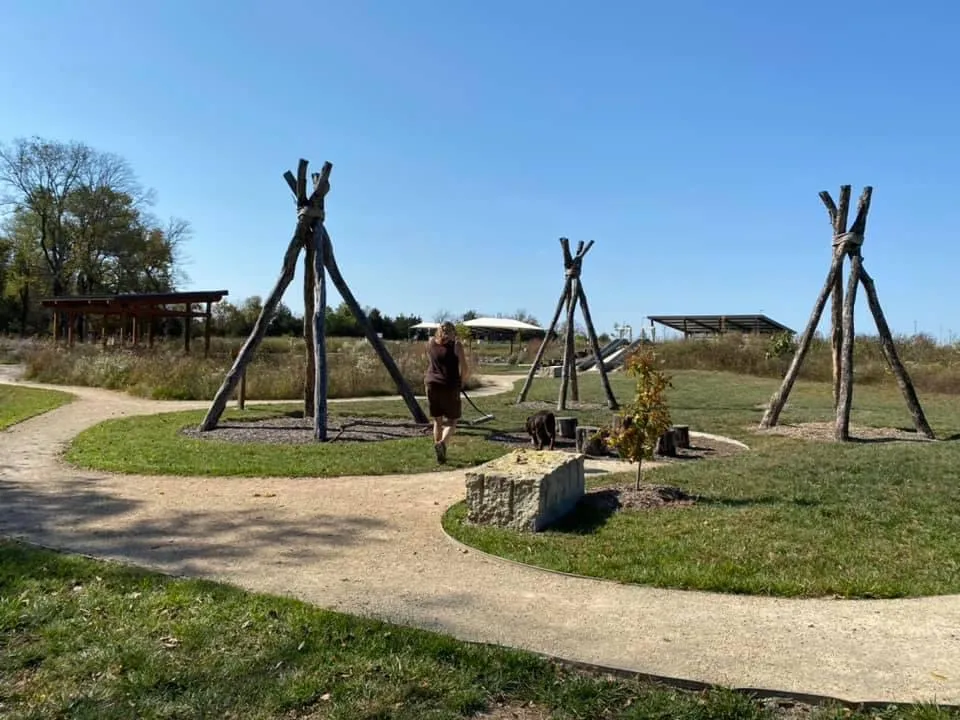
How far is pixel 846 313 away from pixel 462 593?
9124 millimetres

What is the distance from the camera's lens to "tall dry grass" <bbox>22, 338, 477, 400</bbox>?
1783 cm

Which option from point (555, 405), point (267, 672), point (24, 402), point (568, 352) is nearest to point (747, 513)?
point (267, 672)

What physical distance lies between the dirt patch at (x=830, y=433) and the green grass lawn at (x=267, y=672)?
8896mm

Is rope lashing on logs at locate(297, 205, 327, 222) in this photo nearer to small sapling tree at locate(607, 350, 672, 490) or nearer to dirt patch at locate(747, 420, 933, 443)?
small sapling tree at locate(607, 350, 672, 490)

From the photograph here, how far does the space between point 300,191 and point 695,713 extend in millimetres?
10579

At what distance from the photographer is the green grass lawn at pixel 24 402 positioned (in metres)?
13.4

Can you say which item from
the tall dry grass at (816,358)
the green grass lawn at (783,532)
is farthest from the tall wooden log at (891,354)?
the tall dry grass at (816,358)

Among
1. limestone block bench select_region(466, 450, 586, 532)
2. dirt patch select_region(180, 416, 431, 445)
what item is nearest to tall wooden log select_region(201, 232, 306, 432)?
dirt patch select_region(180, 416, 431, 445)

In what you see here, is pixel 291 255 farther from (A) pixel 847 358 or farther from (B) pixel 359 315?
(A) pixel 847 358

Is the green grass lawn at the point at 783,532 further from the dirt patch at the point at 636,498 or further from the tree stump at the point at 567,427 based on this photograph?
the tree stump at the point at 567,427

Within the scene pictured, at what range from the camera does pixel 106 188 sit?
44.3 meters

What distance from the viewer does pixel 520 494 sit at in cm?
585

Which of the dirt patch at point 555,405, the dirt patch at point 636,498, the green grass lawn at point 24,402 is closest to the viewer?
the dirt patch at point 636,498

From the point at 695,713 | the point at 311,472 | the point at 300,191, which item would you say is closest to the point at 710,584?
the point at 695,713
